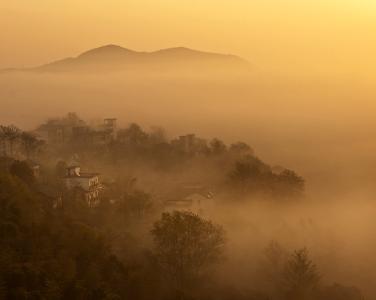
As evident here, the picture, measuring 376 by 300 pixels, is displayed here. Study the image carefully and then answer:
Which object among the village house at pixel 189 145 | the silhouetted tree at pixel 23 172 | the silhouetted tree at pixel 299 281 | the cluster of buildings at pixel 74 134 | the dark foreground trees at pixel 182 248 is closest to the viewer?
the dark foreground trees at pixel 182 248

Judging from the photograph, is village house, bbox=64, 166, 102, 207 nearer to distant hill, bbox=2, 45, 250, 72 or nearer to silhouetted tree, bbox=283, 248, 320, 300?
silhouetted tree, bbox=283, 248, 320, 300

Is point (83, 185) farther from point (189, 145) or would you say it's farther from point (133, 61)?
point (133, 61)

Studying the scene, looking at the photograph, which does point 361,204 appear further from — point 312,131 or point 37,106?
point 37,106

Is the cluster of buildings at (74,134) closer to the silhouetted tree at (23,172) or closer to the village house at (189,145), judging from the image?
the village house at (189,145)

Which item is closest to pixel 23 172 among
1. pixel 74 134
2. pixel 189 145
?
pixel 74 134

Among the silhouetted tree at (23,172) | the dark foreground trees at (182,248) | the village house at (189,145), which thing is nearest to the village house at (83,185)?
the silhouetted tree at (23,172)

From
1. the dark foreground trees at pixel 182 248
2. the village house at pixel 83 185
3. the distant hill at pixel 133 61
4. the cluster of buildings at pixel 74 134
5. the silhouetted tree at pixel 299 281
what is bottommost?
the silhouetted tree at pixel 299 281

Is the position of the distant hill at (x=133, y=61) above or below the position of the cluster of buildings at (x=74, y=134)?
above
